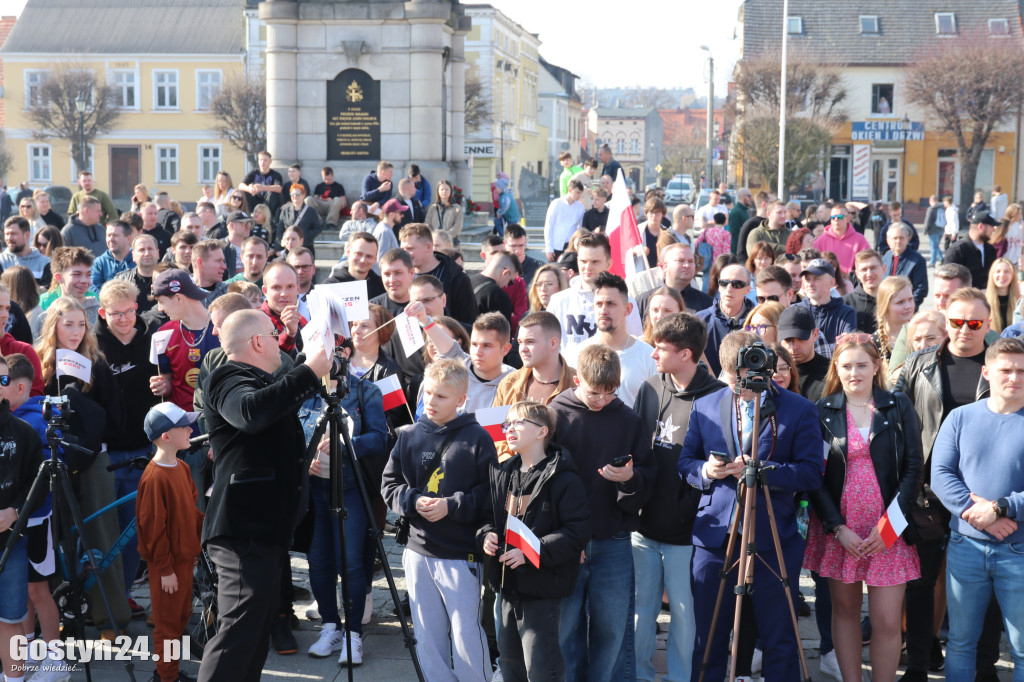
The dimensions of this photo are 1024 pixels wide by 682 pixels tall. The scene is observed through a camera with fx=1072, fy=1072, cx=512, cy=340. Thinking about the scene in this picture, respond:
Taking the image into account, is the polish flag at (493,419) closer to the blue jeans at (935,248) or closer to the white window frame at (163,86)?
the blue jeans at (935,248)

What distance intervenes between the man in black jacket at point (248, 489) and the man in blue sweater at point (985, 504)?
3.14 metres

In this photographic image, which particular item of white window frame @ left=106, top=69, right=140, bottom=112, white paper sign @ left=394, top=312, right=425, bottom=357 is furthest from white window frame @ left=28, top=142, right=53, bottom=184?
white paper sign @ left=394, top=312, right=425, bottom=357

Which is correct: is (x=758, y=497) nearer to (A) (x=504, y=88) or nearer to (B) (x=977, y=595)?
(B) (x=977, y=595)

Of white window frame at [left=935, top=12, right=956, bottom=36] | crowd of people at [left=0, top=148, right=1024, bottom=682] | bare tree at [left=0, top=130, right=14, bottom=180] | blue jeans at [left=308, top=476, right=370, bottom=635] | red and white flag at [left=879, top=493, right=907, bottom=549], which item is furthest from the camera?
white window frame at [left=935, top=12, right=956, bottom=36]

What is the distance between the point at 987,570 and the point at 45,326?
5.47 m

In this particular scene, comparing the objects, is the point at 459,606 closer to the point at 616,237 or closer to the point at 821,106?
the point at 616,237

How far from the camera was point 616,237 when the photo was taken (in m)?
9.41

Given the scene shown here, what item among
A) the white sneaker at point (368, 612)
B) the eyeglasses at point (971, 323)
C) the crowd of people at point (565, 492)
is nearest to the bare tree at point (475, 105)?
the crowd of people at point (565, 492)

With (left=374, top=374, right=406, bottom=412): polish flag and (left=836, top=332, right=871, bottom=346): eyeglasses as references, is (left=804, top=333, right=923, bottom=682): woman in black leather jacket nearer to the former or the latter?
(left=836, top=332, right=871, bottom=346): eyeglasses

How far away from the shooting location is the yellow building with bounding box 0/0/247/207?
63938 mm

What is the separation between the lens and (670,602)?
213 inches

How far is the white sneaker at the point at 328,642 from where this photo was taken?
5965 mm

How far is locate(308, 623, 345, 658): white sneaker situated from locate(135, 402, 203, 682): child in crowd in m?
0.72

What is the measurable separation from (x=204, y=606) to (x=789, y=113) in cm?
5027
